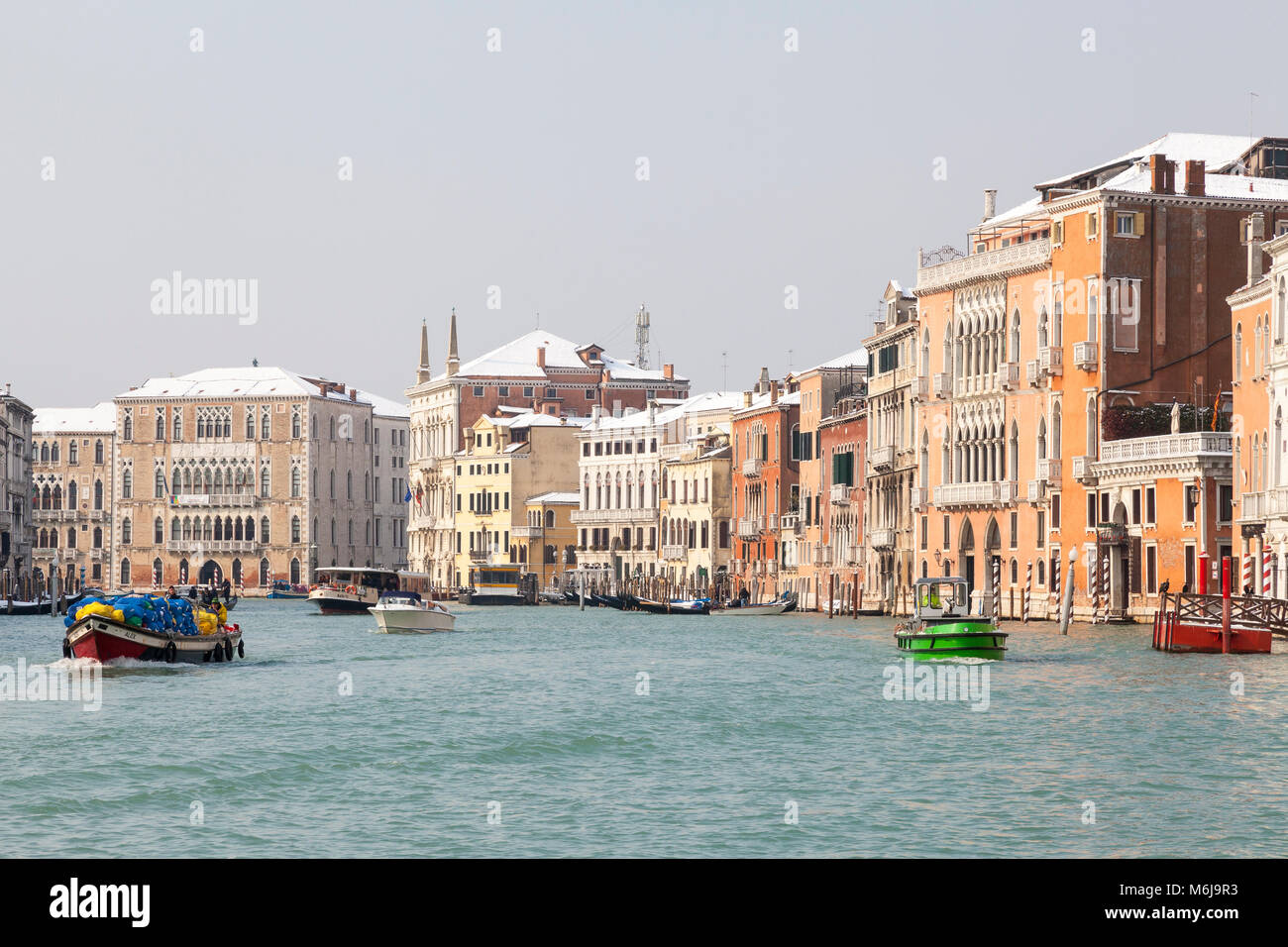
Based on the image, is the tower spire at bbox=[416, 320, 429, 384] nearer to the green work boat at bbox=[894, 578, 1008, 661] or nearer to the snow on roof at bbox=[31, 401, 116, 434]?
the snow on roof at bbox=[31, 401, 116, 434]

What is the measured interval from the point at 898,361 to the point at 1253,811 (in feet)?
169

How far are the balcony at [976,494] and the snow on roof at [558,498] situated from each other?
4196cm

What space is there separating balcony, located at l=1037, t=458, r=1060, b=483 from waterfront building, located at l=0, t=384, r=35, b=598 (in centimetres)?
4697

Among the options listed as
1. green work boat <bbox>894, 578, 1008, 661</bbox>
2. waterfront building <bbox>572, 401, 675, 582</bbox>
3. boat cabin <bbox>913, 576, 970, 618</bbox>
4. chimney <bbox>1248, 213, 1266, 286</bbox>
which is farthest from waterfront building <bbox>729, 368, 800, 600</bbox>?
green work boat <bbox>894, 578, 1008, 661</bbox>

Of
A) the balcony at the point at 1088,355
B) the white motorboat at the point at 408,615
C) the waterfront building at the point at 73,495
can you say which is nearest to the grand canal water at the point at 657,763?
the balcony at the point at 1088,355

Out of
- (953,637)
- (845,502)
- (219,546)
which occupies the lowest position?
(953,637)

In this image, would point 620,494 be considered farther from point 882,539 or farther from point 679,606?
point 882,539

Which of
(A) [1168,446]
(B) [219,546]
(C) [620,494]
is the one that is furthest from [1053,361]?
(B) [219,546]

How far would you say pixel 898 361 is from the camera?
2655 inches

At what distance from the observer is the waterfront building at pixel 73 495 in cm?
11688

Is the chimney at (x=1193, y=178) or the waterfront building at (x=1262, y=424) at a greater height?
the chimney at (x=1193, y=178)

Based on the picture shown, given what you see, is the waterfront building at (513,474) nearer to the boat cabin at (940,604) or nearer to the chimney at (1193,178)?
the chimney at (1193,178)

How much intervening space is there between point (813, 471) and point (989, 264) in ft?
61.4

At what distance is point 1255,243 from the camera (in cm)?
5012
